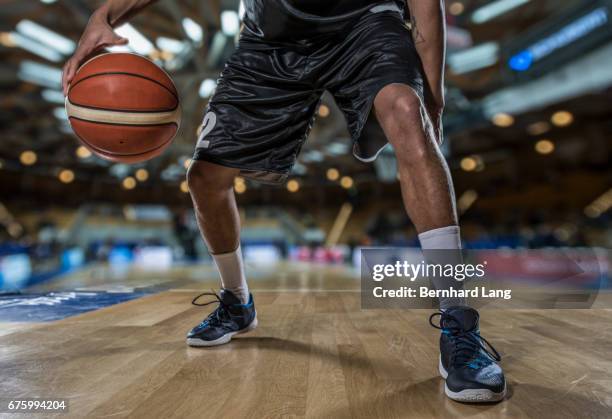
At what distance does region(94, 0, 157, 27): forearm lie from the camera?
134cm

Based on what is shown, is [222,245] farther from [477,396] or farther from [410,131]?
[477,396]

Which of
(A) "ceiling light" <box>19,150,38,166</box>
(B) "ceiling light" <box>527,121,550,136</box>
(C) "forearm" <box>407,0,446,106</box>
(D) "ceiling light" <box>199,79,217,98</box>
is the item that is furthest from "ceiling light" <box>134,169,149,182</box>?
(C) "forearm" <box>407,0,446,106</box>

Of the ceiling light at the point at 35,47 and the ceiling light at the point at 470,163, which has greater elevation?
the ceiling light at the point at 35,47

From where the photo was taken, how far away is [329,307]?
2.26 m

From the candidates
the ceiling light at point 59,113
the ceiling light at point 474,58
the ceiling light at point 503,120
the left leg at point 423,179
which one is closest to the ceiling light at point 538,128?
the ceiling light at point 503,120

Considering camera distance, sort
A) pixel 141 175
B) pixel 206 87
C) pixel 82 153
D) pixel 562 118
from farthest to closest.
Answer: pixel 141 175, pixel 82 153, pixel 206 87, pixel 562 118

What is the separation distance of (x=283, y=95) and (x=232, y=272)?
0.70 meters

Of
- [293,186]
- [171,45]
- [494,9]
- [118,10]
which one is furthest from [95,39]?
[293,186]

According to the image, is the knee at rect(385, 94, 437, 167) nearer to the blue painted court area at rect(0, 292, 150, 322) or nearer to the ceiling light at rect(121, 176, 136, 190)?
the blue painted court area at rect(0, 292, 150, 322)

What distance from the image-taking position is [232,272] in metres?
1.55

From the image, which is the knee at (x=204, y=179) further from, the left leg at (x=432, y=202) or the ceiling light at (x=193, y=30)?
the ceiling light at (x=193, y=30)

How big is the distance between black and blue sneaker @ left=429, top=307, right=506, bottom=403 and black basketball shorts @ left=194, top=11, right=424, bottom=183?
1.92 ft

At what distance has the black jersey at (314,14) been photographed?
1263mm

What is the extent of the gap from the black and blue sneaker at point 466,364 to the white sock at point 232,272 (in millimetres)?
809
